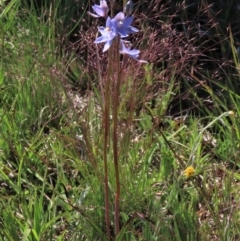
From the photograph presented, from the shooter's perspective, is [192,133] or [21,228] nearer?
[21,228]

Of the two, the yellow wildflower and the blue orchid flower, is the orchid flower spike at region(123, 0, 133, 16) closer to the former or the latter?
the blue orchid flower

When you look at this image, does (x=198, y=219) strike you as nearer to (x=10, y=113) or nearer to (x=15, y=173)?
(x=15, y=173)

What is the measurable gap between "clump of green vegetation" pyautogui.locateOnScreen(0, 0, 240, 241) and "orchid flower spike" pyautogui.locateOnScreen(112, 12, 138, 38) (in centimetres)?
29

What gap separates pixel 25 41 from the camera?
3061mm

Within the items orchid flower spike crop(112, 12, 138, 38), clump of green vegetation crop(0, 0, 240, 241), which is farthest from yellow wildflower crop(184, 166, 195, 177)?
orchid flower spike crop(112, 12, 138, 38)

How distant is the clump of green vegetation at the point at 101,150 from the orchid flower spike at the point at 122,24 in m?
0.29

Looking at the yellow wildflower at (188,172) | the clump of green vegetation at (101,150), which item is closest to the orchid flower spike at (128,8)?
the clump of green vegetation at (101,150)

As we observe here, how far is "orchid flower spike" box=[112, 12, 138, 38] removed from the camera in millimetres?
1671

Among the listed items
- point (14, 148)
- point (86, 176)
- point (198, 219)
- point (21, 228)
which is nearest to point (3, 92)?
point (14, 148)

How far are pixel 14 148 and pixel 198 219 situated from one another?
80 cm

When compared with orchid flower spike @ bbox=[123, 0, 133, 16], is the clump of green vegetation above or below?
below

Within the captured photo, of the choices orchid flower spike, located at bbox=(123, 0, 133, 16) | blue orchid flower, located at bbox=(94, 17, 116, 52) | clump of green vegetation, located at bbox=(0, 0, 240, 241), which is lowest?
clump of green vegetation, located at bbox=(0, 0, 240, 241)

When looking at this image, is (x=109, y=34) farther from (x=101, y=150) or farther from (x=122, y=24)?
(x=101, y=150)

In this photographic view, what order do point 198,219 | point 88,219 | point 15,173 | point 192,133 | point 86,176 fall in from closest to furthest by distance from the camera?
1. point 88,219
2. point 198,219
3. point 86,176
4. point 15,173
5. point 192,133
